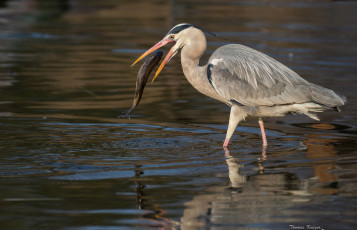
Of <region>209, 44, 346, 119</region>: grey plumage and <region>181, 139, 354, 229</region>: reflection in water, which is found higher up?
<region>209, 44, 346, 119</region>: grey plumage

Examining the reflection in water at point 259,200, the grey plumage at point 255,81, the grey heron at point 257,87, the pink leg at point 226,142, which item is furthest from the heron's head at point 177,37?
the reflection in water at point 259,200

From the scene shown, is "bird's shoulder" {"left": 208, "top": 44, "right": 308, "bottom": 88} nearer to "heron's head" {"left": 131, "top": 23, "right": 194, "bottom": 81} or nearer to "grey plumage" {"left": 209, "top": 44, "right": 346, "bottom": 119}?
"grey plumage" {"left": 209, "top": 44, "right": 346, "bottom": 119}

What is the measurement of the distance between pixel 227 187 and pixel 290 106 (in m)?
2.35

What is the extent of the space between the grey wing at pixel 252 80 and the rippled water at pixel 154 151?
1.89 feet

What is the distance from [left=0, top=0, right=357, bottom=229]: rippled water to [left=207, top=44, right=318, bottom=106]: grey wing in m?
0.58

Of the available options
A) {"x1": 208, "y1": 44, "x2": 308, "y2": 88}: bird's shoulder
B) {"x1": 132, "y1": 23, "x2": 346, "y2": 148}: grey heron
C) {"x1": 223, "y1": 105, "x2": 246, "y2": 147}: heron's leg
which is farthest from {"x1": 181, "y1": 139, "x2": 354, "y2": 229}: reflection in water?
{"x1": 208, "y1": 44, "x2": 308, "y2": 88}: bird's shoulder

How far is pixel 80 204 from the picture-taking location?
6852 millimetres

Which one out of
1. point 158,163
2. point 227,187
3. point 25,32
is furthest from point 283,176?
point 25,32

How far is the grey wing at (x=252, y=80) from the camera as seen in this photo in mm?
9414

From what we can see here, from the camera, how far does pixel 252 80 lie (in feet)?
31.2

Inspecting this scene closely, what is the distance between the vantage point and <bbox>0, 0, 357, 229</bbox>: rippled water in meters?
6.59

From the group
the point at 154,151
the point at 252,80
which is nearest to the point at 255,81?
the point at 252,80

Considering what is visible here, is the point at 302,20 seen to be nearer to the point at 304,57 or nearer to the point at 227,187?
the point at 304,57

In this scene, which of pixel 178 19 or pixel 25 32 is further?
pixel 178 19
